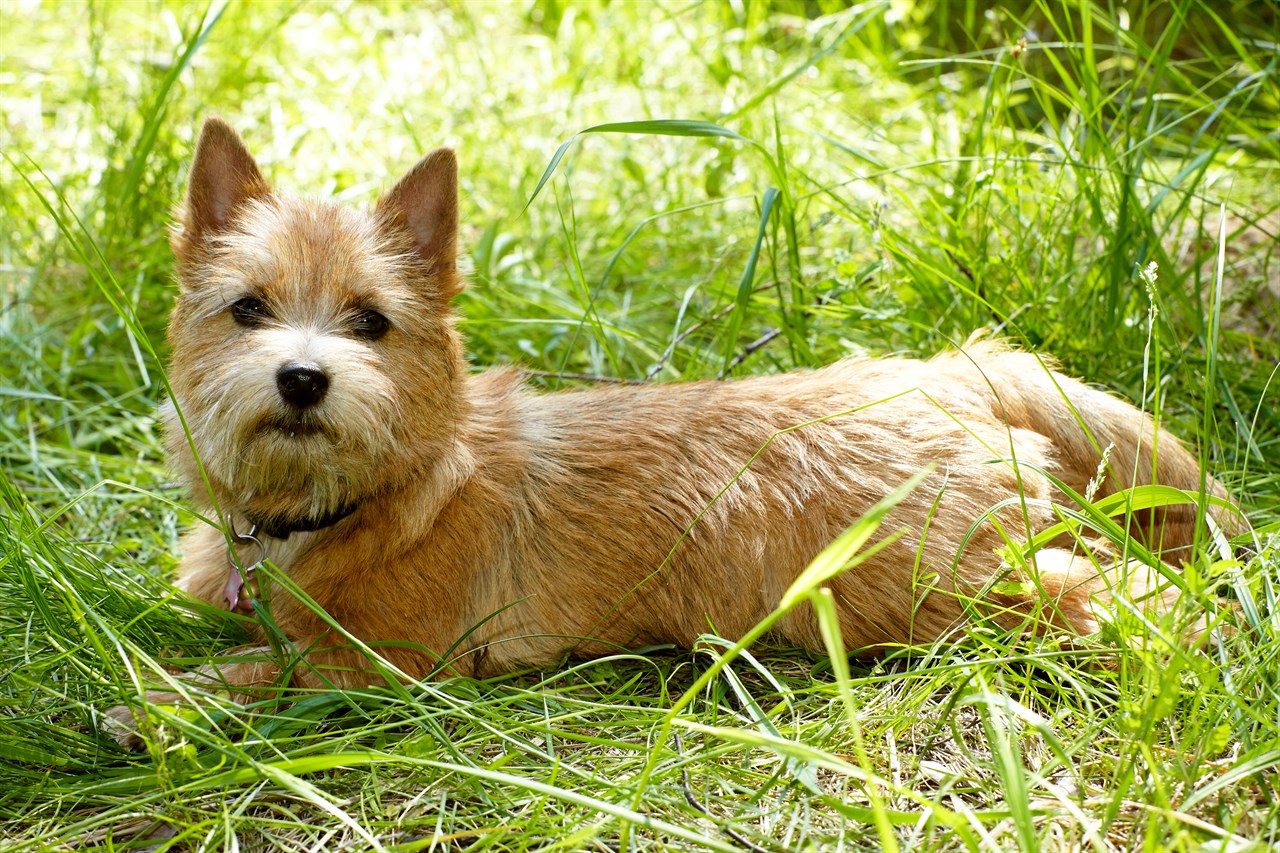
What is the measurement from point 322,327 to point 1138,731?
2.30 meters

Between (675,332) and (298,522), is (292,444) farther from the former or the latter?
(675,332)

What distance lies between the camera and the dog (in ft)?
10.4

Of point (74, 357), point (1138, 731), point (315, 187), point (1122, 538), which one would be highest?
point (315, 187)

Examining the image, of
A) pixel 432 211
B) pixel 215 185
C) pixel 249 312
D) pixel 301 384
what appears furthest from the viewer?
pixel 432 211

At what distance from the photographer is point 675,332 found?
175 inches

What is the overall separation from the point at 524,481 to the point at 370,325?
2.26 feet

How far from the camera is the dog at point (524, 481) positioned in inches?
125

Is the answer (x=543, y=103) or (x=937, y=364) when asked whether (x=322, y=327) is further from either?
(x=543, y=103)

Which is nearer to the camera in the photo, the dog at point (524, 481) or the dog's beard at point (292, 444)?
the dog's beard at point (292, 444)

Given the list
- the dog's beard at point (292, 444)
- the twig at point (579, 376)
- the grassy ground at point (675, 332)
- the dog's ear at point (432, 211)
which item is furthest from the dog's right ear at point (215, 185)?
the twig at point (579, 376)

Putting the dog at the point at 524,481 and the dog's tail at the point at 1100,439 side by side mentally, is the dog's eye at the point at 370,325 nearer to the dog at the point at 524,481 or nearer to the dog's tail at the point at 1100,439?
the dog at the point at 524,481

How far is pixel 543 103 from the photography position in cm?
687

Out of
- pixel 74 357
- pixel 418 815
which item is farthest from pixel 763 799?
pixel 74 357

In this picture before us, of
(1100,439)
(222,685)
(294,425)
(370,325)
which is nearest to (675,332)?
(370,325)
